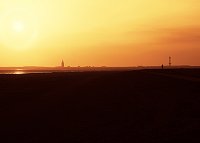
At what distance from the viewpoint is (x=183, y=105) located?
24.3 metres

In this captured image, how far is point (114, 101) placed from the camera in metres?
28.6

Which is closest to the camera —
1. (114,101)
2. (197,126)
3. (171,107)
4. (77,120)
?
(197,126)

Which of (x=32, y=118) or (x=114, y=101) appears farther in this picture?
(x=114, y=101)

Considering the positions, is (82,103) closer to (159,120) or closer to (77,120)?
(77,120)

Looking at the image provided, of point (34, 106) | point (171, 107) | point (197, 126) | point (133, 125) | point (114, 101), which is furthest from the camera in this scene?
point (114, 101)

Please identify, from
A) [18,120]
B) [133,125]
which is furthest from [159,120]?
[18,120]

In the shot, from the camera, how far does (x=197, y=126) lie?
1681 centimetres

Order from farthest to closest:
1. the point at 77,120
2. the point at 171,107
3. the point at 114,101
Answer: the point at 114,101, the point at 171,107, the point at 77,120

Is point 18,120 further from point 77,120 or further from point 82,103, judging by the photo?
point 82,103

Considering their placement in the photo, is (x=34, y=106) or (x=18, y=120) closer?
(x=18, y=120)

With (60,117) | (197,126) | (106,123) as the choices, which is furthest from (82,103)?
(197,126)

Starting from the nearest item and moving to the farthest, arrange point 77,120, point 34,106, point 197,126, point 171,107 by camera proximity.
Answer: point 197,126
point 77,120
point 171,107
point 34,106

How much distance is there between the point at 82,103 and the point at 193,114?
30.8ft

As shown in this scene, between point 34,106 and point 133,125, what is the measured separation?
10388mm
